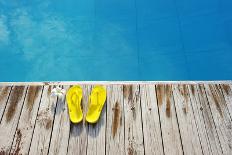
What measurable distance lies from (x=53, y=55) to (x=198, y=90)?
219cm

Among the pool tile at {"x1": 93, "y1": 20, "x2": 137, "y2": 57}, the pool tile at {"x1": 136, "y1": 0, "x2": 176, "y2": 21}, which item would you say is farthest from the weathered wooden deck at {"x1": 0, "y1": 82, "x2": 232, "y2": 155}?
the pool tile at {"x1": 136, "y1": 0, "x2": 176, "y2": 21}

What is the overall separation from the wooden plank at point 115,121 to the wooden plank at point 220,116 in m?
0.91

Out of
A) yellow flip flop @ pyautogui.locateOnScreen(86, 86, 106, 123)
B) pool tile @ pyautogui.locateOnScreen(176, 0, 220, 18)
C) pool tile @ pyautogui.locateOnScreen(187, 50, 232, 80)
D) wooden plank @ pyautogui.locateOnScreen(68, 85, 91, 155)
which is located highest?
pool tile @ pyautogui.locateOnScreen(176, 0, 220, 18)

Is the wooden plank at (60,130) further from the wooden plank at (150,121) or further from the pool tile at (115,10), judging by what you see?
A: the pool tile at (115,10)

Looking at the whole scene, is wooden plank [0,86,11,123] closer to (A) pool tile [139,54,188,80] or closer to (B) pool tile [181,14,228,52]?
(A) pool tile [139,54,188,80]

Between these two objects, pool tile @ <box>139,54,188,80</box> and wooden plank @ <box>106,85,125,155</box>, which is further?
pool tile @ <box>139,54,188,80</box>

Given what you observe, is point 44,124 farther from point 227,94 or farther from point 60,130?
point 227,94

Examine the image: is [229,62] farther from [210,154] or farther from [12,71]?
[12,71]

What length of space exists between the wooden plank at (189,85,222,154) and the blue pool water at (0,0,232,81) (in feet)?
3.25

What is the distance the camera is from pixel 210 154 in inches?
114

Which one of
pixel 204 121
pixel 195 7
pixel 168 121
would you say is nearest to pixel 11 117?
pixel 168 121

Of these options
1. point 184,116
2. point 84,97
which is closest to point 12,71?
point 84,97

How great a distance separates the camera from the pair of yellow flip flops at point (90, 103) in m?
3.15

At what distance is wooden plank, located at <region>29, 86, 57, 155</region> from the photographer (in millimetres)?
2953
